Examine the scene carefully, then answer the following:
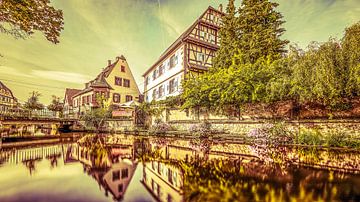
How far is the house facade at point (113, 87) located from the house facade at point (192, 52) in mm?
9165

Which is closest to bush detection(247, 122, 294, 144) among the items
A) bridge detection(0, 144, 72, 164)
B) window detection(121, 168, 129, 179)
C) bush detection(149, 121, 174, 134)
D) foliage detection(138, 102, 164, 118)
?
bush detection(149, 121, 174, 134)

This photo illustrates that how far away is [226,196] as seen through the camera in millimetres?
3178

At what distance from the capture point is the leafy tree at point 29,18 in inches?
251

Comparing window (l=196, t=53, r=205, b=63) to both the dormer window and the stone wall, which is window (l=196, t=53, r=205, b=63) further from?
the dormer window

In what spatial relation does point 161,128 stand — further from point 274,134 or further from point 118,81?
point 118,81

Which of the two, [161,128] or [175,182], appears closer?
[175,182]

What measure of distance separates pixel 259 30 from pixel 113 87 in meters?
23.1

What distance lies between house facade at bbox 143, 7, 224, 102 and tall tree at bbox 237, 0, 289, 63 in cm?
444

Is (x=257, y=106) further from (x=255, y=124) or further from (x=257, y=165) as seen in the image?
(x=257, y=165)

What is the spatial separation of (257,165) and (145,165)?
3.55 m

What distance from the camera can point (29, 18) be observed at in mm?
6746

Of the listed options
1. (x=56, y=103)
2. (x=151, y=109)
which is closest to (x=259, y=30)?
(x=151, y=109)

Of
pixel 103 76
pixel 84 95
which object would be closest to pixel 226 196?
pixel 103 76

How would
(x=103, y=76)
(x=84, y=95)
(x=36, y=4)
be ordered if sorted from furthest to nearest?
(x=84, y=95) < (x=103, y=76) < (x=36, y=4)
